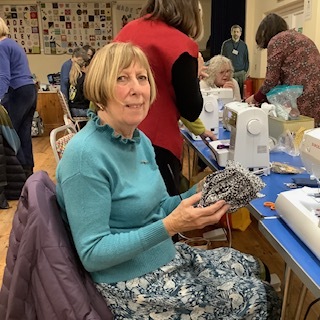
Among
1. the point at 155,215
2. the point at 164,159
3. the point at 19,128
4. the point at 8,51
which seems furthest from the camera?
the point at 19,128

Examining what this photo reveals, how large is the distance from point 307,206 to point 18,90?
2899 millimetres

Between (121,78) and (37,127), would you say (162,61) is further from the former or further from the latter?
(37,127)

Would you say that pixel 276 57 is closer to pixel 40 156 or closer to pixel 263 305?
pixel 263 305

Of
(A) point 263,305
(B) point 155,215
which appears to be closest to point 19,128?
(B) point 155,215

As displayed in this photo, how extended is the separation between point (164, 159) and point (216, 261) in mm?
651

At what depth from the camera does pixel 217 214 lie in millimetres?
1006

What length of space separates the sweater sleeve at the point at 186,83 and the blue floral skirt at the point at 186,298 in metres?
0.80

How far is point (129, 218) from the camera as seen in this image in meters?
1.08

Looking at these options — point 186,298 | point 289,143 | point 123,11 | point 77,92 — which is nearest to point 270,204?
point 186,298

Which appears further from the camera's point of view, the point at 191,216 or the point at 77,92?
the point at 77,92

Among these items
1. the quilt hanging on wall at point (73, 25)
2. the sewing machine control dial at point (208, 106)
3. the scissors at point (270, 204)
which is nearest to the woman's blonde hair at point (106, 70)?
the scissors at point (270, 204)

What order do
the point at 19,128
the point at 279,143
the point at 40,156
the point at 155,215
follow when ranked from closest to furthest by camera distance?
the point at 155,215 < the point at 279,143 < the point at 19,128 < the point at 40,156

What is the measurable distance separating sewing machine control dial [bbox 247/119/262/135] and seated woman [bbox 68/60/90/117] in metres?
3.35

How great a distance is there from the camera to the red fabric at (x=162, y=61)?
5.40ft
